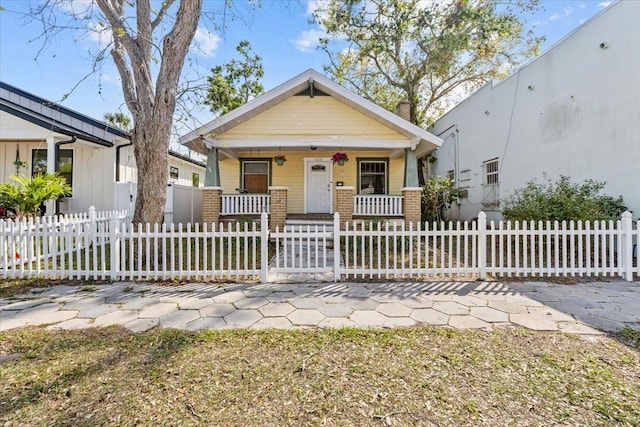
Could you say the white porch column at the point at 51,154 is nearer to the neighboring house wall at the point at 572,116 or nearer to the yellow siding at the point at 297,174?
the yellow siding at the point at 297,174

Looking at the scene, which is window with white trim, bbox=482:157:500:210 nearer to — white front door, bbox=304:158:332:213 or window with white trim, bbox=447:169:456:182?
window with white trim, bbox=447:169:456:182

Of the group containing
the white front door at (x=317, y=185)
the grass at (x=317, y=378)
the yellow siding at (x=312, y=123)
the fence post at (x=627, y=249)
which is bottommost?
the grass at (x=317, y=378)

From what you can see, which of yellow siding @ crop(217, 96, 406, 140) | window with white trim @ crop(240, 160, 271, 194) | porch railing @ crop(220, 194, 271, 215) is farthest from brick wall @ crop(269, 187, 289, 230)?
window with white trim @ crop(240, 160, 271, 194)

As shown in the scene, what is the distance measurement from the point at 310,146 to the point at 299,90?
2.05 m

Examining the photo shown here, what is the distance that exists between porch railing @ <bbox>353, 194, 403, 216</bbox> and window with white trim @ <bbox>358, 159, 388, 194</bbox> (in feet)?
6.49

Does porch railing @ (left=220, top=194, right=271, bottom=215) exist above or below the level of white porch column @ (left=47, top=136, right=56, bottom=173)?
below

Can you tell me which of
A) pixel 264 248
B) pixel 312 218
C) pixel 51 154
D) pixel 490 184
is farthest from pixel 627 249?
pixel 51 154

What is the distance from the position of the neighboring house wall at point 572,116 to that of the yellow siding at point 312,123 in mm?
4376

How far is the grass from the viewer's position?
2168mm

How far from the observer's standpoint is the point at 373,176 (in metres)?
12.9

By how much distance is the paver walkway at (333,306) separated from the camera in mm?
3785

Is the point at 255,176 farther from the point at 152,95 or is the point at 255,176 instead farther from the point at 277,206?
the point at 152,95

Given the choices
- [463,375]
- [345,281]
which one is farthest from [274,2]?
[463,375]

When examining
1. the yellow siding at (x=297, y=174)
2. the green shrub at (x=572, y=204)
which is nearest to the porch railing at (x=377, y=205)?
the yellow siding at (x=297, y=174)
